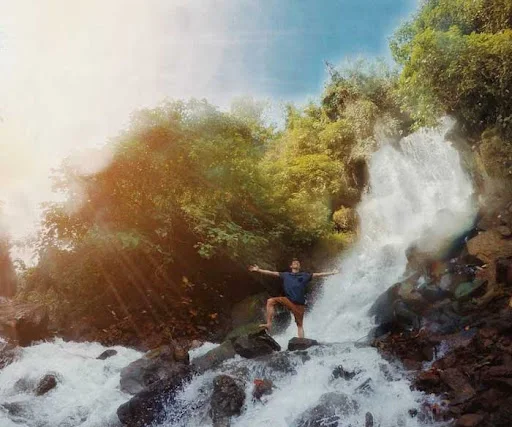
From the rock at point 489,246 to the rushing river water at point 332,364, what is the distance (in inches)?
37.3

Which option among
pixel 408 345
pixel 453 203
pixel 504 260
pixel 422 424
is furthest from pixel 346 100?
pixel 422 424

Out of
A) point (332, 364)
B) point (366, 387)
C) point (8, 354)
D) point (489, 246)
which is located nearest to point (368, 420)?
point (366, 387)

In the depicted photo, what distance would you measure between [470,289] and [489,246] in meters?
2.35

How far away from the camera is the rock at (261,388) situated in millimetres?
7915

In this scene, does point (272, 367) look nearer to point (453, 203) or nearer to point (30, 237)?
point (30, 237)

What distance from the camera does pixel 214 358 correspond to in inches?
380

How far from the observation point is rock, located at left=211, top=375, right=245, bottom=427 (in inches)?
295

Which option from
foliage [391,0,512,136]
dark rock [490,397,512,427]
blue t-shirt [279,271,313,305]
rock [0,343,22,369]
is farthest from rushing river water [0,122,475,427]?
foliage [391,0,512,136]

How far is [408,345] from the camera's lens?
349 inches

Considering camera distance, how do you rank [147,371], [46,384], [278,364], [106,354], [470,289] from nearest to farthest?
[278,364] < [147,371] < [470,289] < [46,384] < [106,354]

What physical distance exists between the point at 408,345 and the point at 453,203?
477 inches

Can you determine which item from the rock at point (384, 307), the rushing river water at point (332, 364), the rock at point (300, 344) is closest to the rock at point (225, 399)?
the rushing river water at point (332, 364)

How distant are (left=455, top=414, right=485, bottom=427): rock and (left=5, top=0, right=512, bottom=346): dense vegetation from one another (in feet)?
32.6

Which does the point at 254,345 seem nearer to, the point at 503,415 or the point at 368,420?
the point at 368,420
